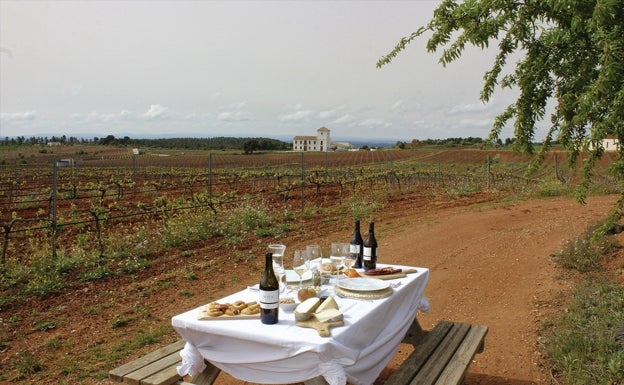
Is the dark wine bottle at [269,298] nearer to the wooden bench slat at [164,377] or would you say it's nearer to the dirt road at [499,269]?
the wooden bench slat at [164,377]

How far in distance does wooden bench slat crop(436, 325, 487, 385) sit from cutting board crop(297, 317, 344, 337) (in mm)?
790

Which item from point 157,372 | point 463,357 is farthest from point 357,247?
point 157,372

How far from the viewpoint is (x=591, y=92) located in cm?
253

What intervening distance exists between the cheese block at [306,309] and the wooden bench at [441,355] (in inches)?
24.9

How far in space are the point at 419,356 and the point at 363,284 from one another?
1.97 ft

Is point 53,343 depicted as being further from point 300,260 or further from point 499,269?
point 499,269

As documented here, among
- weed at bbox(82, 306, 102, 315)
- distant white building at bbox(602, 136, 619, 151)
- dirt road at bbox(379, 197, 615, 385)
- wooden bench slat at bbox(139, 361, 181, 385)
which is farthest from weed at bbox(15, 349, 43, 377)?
distant white building at bbox(602, 136, 619, 151)

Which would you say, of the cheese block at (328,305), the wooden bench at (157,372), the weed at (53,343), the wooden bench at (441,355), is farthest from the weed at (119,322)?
the cheese block at (328,305)

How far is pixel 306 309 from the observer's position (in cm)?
237

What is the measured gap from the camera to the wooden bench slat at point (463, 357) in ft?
8.89

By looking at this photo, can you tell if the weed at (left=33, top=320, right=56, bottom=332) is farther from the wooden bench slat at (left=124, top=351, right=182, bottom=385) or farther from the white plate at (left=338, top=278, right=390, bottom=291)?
the white plate at (left=338, top=278, right=390, bottom=291)

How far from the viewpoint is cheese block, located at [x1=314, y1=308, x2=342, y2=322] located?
232cm

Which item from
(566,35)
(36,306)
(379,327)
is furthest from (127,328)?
(566,35)

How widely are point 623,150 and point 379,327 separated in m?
1.87
